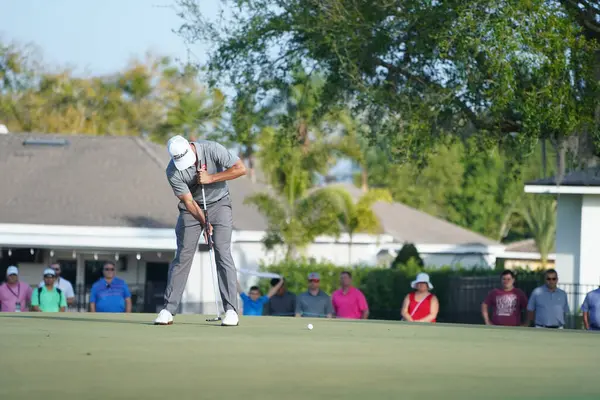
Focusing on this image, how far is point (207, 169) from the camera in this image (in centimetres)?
1055

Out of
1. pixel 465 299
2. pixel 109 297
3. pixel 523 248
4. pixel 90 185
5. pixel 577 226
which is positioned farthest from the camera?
pixel 523 248

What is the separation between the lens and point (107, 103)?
65.4 meters

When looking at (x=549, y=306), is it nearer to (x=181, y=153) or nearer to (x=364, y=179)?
(x=181, y=153)

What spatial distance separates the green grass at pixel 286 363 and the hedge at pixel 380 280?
2286 cm

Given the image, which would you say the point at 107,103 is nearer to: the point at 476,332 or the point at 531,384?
the point at 476,332

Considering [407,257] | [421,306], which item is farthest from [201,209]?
[407,257]

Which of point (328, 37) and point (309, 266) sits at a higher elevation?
point (328, 37)

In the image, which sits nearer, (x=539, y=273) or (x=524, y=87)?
(x=524, y=87)

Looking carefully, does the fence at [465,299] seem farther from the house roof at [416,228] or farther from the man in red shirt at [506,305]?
the house roof at [416,228]

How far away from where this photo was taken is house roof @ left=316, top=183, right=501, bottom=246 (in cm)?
5366

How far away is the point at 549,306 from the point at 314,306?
11.6ft

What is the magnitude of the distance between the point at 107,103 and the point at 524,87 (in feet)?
161

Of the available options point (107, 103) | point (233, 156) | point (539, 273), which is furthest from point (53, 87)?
point (233, 156)

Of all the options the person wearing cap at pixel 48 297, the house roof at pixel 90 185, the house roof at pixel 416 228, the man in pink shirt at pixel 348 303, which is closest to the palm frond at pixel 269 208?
the house roof at pixel 90 185
